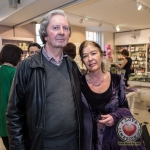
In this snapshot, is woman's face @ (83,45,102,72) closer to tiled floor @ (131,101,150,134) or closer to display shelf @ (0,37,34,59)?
tiled floor @ (131,101,150,134)

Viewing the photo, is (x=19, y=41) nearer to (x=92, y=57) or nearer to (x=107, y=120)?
(x=92, y=57)

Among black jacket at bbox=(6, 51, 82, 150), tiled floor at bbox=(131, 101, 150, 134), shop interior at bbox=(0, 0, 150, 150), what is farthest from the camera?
tiled floor at bbox=(131, 101, 150, 134)

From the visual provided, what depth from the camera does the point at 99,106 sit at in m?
1.24

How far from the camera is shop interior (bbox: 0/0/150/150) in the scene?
3.16 meters

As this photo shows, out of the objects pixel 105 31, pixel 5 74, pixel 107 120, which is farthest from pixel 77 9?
pixel 105 31

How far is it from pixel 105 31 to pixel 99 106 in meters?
7.27

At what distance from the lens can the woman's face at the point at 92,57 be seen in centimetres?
127

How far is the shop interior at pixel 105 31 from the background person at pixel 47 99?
2.21 feet

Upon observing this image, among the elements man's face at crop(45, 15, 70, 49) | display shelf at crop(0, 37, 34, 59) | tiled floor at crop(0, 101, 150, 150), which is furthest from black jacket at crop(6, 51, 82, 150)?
display shelf at crop(0, 37, 34, 59)

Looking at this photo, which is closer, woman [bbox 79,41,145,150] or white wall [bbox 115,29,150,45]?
woman [bbox 79,41,145,150]

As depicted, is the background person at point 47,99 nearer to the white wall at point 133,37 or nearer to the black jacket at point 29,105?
the black jacket at point 29,105

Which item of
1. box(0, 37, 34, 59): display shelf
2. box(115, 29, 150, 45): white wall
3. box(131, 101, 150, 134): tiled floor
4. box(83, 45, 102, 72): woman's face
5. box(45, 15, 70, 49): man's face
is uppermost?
box(115, 29, 150, 45): white wall

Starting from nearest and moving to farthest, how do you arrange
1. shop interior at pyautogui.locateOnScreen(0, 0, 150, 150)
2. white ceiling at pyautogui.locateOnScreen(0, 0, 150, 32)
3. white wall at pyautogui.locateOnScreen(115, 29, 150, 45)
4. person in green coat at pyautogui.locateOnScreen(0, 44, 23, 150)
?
person in green coat at pyautogui.locateOnScreen(0, 44, 23, 150), white ceiling at pyautogui.locateOnScreen(0, 0, 150, 32), shop interior at pyautogui.locateOnScreen(0, 0, 150, 150), white wall at pyautogui.locateOnScreen(115, 29, 150, 45)

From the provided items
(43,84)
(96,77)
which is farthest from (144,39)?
(43,84)
